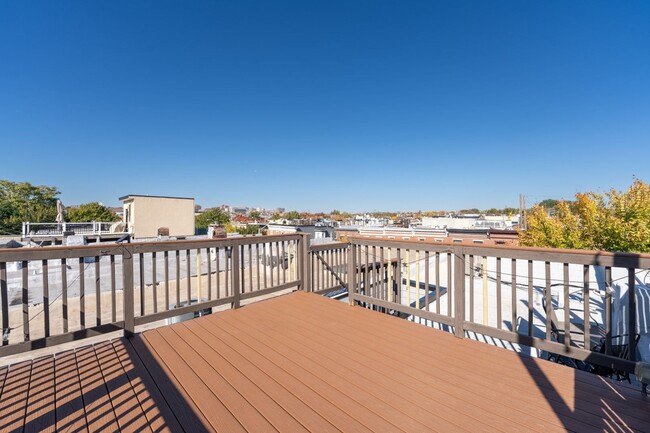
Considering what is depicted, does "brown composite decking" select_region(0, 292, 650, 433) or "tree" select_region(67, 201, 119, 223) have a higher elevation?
"tree" select_region(67, 201, 119, 223)

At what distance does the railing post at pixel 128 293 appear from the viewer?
245cm

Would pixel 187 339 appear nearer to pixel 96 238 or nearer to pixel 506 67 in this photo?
pixel 506 67

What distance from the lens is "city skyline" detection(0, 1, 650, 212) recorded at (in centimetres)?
854

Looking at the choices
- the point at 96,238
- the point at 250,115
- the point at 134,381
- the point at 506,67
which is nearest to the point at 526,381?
the point at 134,381

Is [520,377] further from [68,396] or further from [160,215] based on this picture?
[160,215]

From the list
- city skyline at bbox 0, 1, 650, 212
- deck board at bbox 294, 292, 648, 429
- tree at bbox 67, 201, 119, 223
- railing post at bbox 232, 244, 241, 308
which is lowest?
deck board at bbox 294, 292, 648, 429

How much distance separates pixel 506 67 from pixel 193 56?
12272 millimetres

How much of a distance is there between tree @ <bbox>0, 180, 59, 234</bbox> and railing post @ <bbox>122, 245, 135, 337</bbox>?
33.7 m

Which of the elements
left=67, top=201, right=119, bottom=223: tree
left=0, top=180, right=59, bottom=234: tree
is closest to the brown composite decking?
left=0, top=180, right=59, bottom=234: tree

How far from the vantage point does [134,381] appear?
5.71 feet

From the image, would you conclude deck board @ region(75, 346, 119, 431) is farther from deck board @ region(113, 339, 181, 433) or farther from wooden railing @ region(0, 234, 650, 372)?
wooden railing @ region(0, 234, 650, 372)

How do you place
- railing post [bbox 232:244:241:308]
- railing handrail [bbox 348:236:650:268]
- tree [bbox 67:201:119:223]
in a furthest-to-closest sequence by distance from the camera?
tree [bbox 67:201:119:223] → railing post [bbox 232:244:241:308] → railing handrail [bbox 348:236:650:268]

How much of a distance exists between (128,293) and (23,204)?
127 ft

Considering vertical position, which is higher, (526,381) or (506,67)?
(506,67)
